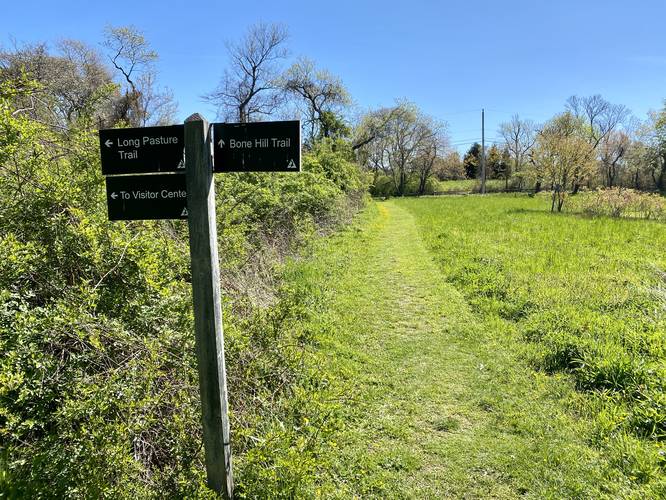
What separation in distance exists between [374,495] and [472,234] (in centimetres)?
1142

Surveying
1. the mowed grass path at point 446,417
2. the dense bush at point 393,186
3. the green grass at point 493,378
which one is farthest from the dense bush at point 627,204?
the dense bush at point 393,186

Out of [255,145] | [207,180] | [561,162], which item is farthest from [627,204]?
[207,180]

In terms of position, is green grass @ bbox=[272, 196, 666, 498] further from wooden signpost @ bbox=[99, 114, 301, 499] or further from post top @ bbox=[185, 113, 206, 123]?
post top @ bbox=[185, 113, 206, 123]

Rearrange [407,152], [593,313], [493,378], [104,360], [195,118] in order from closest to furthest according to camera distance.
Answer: [195,118] → [104,360] → [493,378] → [593,313] → [407,152]

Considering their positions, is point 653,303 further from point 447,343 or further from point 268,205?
point 268,205

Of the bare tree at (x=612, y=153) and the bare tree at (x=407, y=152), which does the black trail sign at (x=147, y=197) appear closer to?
the bare tree at (x=407, y=152)

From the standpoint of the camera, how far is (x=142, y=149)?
2.28 meters

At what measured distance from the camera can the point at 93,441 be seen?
220cm

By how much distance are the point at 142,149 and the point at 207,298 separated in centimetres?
97

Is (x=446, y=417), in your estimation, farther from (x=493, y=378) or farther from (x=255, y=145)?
(x=255, y=145)

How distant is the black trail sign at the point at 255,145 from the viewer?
89.5 inches

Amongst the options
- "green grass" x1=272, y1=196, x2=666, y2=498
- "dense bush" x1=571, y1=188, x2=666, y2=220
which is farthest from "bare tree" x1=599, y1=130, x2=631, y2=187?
"green grass" x1=272, y1=196, x2=666, y2=498

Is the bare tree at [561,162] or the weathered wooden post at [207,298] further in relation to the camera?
the bare tree at [561,162]

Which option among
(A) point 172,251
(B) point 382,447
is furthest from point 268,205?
(B) point 382,447
